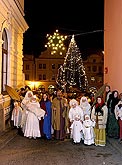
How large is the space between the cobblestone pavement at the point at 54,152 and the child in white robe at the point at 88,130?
0.25 m

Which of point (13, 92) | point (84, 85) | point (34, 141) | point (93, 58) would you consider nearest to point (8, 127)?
point (13, 92)

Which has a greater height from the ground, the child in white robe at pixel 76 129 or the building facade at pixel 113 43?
the building facade at pixel 113 43

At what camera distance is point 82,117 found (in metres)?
13.3

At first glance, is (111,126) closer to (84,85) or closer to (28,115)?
(28,115)

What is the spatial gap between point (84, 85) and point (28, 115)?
79.6ft

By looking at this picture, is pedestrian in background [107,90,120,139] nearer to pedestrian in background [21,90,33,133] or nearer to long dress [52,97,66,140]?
long dress [52,97,66,140]

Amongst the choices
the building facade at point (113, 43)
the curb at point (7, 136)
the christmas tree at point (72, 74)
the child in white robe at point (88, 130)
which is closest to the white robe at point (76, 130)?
the child in white robe at point (88, 130)

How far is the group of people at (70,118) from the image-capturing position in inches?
508

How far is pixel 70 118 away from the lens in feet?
43.8

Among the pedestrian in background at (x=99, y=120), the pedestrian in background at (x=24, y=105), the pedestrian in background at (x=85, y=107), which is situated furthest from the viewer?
the pedestrian in background at (x=24, y=105)

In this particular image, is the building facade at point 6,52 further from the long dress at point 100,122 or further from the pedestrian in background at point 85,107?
the long dress at point 100,122

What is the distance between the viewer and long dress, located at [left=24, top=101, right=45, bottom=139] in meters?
13.7

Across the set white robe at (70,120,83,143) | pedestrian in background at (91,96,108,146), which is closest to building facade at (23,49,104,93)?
pedestrian in background at (91,96,108,146)

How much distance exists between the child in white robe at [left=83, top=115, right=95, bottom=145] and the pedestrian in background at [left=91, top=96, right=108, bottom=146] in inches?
5.8
